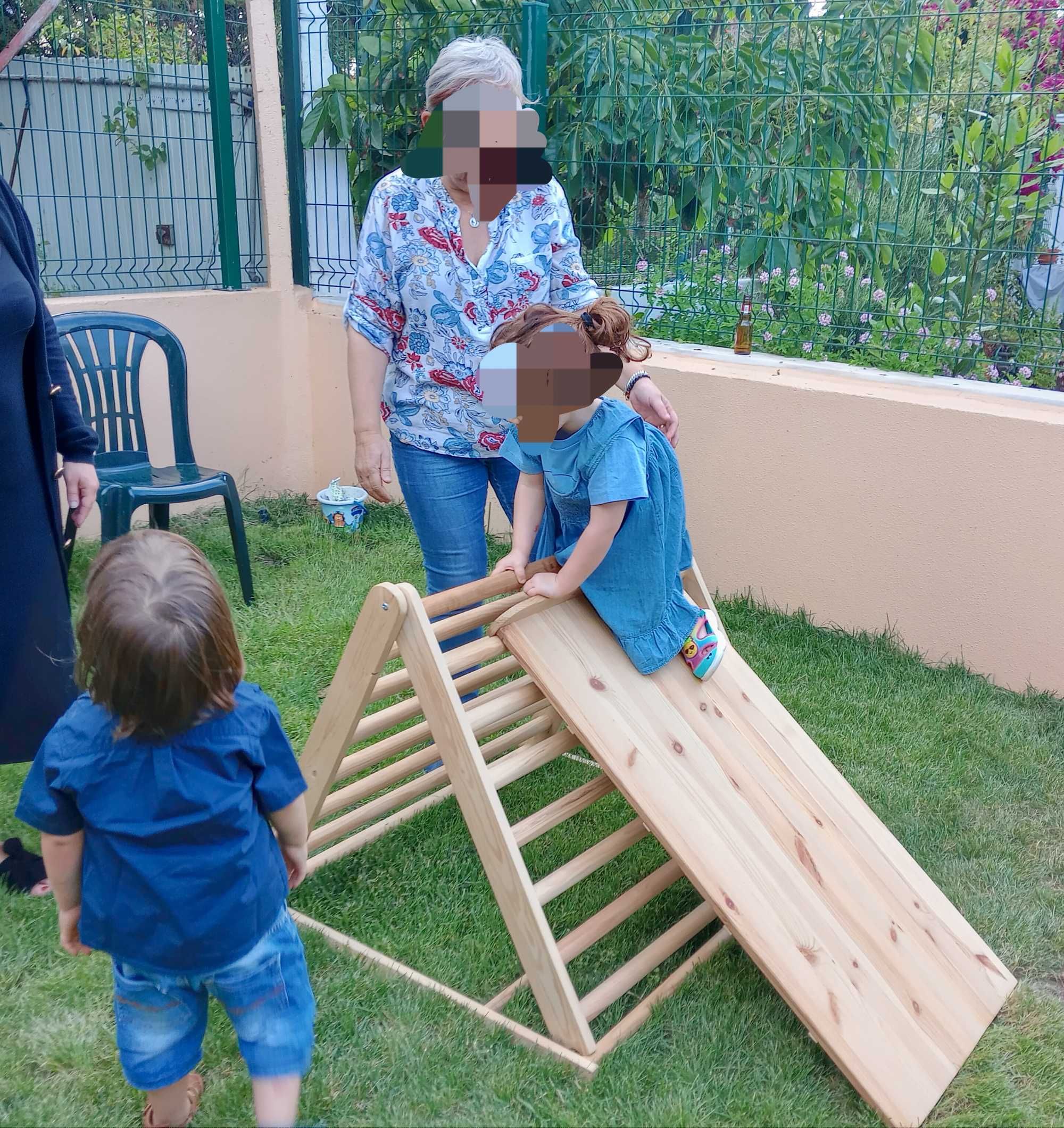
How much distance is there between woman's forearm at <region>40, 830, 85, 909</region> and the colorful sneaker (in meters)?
1.47

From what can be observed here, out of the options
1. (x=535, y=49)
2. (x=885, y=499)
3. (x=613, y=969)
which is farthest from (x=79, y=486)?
(x=535, y=49)

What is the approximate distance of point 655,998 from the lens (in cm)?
234

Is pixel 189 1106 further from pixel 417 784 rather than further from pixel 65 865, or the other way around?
pixel 417 784

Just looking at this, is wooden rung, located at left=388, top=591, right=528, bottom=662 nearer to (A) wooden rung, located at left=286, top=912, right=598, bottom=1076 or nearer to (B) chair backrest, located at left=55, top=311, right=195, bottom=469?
(A) wooden rung, located at left=286, top=912, right=598, bottom=1076

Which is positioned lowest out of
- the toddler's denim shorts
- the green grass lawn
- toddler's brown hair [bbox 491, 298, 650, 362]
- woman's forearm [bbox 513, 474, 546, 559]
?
the green grass lawn

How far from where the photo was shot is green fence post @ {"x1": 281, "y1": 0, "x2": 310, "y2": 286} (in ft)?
18.5

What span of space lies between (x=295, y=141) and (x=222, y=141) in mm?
397

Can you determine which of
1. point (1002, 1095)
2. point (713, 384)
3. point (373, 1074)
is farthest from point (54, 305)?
point (1002, 1095)

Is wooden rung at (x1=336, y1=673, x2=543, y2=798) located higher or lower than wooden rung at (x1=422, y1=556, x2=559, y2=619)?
lower

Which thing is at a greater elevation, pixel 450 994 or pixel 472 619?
pixel 472 619

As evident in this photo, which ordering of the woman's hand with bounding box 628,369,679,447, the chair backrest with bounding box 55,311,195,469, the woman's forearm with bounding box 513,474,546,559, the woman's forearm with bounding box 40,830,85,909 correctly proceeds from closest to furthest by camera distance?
the woman's forearm with bounding box 40,830,85,909
the woman's forearm with bounding box 513,474,546,559
the woman's hand with bounding box 628,369,679,447
the chair backrest with bounding box 55,311,195,469

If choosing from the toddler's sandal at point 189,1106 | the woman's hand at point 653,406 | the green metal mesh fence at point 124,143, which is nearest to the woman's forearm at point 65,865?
the toddler's sandal at point 189,1106


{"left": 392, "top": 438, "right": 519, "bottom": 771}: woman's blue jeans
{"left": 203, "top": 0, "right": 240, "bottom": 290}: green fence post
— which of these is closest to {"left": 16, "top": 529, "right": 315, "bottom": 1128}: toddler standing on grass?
{"left": 392, "top": 438, "right": 519, "bottom": 771}: woman's blue jeans

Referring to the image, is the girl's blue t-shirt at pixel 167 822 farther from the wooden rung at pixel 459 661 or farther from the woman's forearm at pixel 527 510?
the woman's forearm at pixel 527 510
